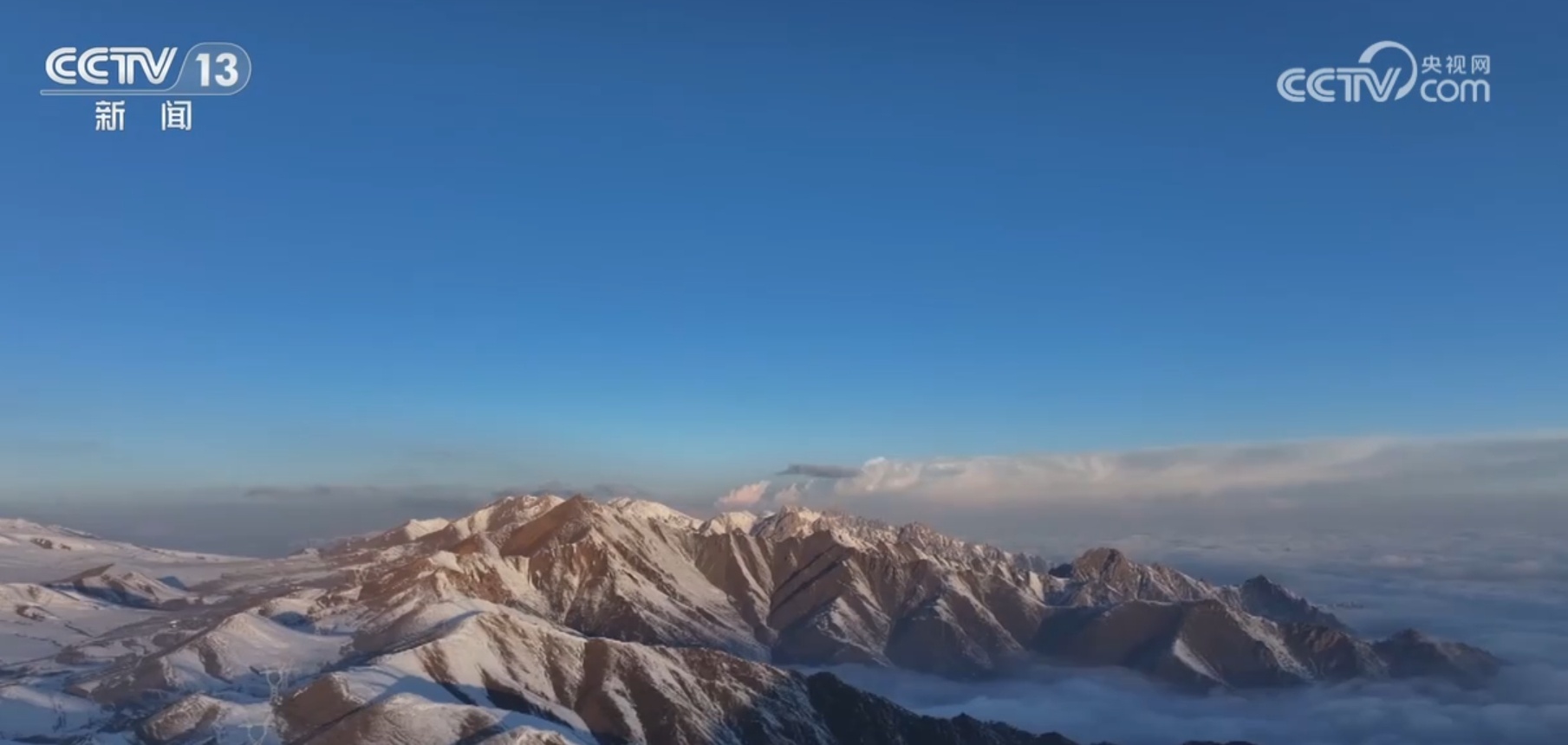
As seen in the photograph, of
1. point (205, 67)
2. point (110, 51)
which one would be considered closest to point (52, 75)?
point (110, 51)

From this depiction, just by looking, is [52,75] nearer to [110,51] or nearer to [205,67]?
[110,51]
